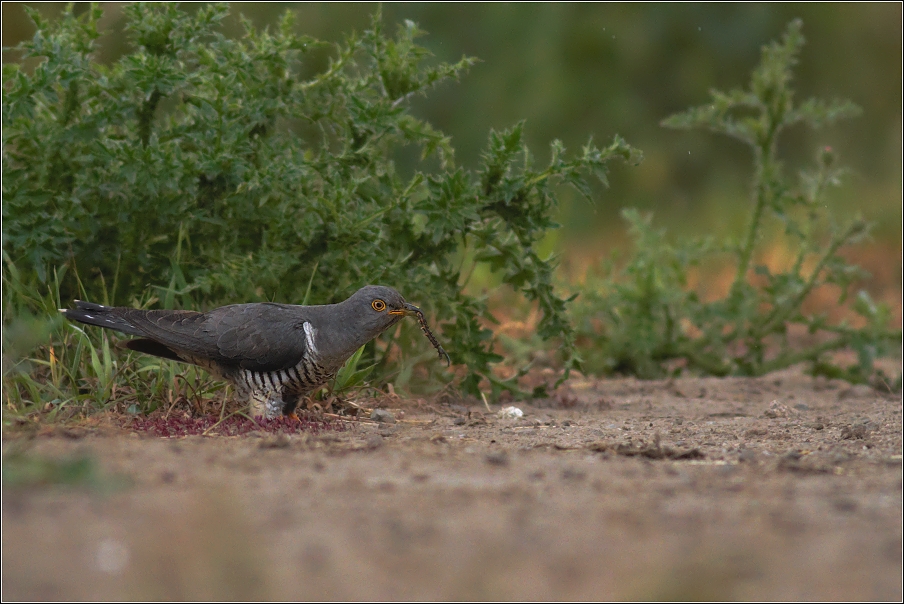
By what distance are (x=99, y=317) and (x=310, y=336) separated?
93 cm

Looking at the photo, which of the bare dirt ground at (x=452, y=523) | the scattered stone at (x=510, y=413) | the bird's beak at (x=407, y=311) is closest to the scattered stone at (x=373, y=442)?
the bare dirt ground at (x=452, y=523)

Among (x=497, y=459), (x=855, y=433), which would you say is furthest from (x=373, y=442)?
(x=855, y=433)

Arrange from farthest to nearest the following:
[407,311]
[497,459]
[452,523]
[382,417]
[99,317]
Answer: [382,417], [407,311], [99,317], [497,459], [452,523]

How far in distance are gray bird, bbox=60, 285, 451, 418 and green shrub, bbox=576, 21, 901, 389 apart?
2209 mm

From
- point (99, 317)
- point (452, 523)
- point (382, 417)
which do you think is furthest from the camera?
point (382, 417)

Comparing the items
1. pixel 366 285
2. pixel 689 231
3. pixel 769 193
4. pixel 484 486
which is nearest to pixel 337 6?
pixel 689 231

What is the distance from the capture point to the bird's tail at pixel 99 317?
4352 millimetres

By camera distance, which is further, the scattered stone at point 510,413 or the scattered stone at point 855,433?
the scattered stone at point 510,413

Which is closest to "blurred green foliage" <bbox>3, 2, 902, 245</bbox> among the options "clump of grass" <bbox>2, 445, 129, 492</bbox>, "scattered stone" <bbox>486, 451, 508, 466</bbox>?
"scattered stone" <bbox>486, 451, 508, 466</bbox>

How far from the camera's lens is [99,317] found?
4398 millimetres

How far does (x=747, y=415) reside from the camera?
5.09 m

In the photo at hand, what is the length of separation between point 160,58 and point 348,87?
0.87 meters

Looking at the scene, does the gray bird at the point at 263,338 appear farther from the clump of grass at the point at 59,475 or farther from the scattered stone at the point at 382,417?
the clump of grass at the point at 59,475

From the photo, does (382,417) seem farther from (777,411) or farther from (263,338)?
(777,411)
